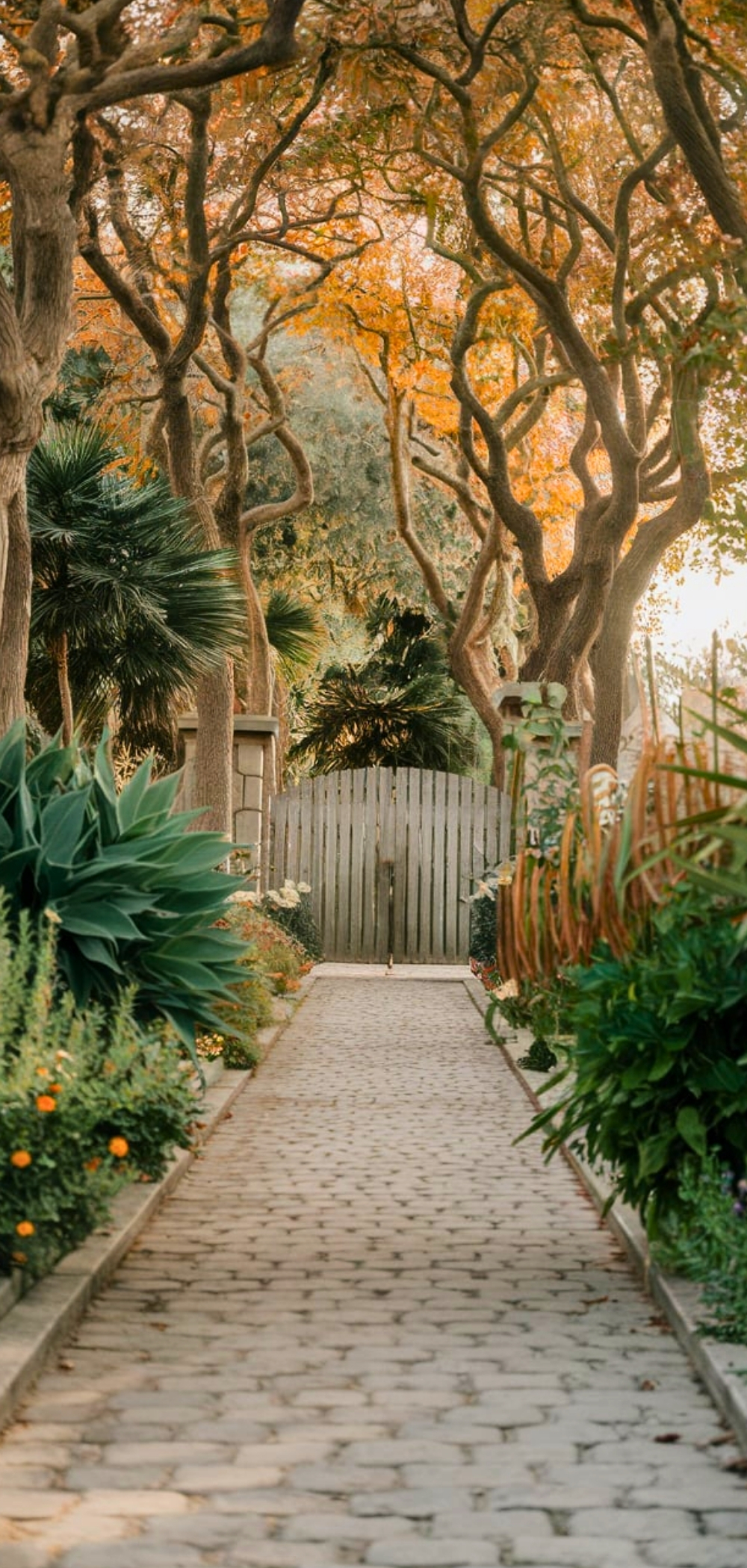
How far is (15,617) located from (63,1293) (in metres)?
7.16

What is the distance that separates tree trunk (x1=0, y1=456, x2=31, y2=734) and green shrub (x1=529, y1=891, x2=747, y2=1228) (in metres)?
6.59

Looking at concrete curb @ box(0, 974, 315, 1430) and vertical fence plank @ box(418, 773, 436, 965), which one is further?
vertical fence plank @ box(418, 773, 436, 965)

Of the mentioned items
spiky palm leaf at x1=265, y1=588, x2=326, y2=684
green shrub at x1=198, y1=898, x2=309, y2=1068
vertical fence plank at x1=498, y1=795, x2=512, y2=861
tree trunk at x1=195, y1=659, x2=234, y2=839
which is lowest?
green shrub at x1=198, y1=898, x2=309, y2=1068

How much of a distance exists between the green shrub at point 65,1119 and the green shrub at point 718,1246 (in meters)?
1.76

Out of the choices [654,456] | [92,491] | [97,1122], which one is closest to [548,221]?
[654,456]

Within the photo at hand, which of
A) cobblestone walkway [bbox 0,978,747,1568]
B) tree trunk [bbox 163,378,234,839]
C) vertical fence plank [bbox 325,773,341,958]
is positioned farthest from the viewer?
vertical fence plank [bbox 325,773,341,958]

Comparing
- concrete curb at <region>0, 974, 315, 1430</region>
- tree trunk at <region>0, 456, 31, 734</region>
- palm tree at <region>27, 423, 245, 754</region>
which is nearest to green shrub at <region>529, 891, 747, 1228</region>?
concrete curb at <region>0, 974, 315, 1430</region>

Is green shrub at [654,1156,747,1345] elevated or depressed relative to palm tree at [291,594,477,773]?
depressed

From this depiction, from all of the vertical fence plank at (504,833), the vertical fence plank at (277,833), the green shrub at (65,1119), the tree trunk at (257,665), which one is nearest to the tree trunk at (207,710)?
the tree trunk at (257,665)

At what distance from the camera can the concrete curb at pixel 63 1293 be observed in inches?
183

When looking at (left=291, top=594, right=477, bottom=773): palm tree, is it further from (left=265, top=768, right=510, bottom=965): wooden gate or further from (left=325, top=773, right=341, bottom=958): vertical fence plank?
(left=325, top=773, right=341, bottom=958): vertical fence plank

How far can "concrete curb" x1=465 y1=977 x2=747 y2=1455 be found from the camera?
4.38 meters

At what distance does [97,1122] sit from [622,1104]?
1.77 metres

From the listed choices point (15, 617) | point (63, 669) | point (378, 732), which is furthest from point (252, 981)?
point (378, 732)
